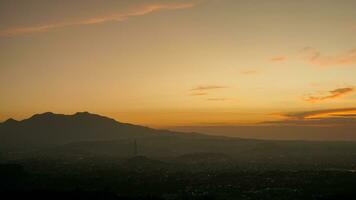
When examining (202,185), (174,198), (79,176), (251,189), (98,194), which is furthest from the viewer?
(79,176)

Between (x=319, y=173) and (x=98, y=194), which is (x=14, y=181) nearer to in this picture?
(x=98, y=194)

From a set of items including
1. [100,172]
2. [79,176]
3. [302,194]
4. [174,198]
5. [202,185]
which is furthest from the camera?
[100,172]

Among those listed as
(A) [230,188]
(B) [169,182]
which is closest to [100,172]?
(B) [169,182]

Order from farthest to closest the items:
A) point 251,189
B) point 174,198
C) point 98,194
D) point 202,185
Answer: point 202,185
point 251,189
point 174,198
point 98,194

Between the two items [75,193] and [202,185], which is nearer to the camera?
[75,193]

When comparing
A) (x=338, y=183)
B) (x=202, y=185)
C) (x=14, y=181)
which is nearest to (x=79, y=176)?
(x=14, y=181)

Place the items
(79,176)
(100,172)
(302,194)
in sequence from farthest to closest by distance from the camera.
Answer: (100,172) < (79,176) < (302,194)

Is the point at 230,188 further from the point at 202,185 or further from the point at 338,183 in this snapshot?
the point at 338,183

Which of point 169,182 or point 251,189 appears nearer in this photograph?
point 251,189
